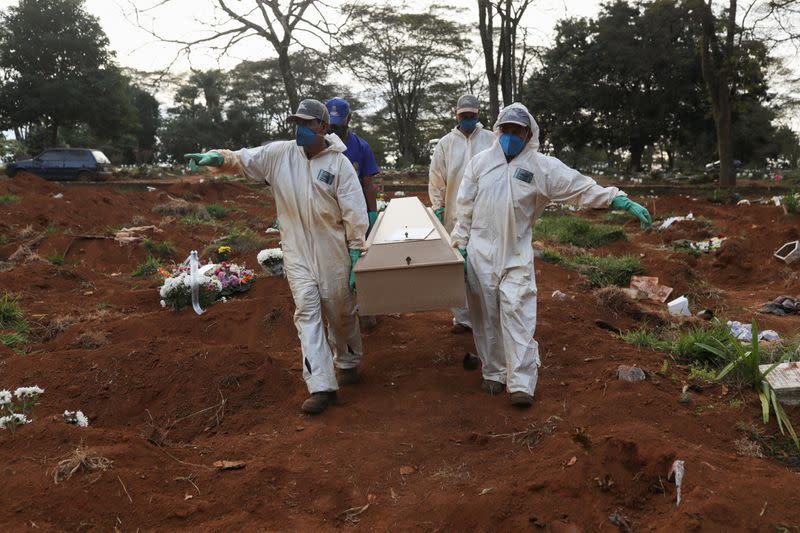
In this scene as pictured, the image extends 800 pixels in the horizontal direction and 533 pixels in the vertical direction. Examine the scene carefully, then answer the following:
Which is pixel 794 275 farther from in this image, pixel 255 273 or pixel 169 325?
pixel 169 325

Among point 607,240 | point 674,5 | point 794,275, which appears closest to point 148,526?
point 794,275

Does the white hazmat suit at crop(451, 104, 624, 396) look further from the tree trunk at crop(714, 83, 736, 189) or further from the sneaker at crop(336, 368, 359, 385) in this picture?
the tree trunk at crop(714, 83, 736, 189)

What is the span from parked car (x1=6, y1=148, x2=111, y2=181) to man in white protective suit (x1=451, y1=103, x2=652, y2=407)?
1935 cm

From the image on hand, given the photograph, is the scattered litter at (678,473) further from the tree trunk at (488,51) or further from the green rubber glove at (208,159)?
the tree trunk at (488,51)

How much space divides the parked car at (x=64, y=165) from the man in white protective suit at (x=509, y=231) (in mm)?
19346

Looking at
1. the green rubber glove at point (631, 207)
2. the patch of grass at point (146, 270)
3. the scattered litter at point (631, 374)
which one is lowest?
the scattered litter at point (631, 374)

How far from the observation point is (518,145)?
394 centimetres

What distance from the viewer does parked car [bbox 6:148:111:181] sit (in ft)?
66.6

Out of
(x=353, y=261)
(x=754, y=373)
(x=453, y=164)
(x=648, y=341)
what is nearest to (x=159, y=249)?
(x=453, y=164)

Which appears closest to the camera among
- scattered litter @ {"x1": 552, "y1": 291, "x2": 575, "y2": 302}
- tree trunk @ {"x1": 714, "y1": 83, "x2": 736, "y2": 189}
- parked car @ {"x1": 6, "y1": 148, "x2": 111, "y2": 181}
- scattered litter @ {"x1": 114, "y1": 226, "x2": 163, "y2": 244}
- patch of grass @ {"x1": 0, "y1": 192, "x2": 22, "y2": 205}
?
scattered litter @ {"x1": 552, "y1": 291, "x2": 575, "y2": 302}

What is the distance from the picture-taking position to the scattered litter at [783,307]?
6012 millimetres

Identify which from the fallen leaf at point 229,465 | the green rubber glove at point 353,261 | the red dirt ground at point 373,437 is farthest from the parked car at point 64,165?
the fallen leaf at point 229,465

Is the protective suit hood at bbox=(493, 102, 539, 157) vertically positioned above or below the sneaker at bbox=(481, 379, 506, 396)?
above

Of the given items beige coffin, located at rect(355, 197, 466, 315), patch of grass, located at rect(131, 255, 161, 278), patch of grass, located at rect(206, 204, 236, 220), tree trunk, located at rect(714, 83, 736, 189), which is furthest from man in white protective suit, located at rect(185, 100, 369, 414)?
tree trunk, located at rect(714, 83, 736, 189)
